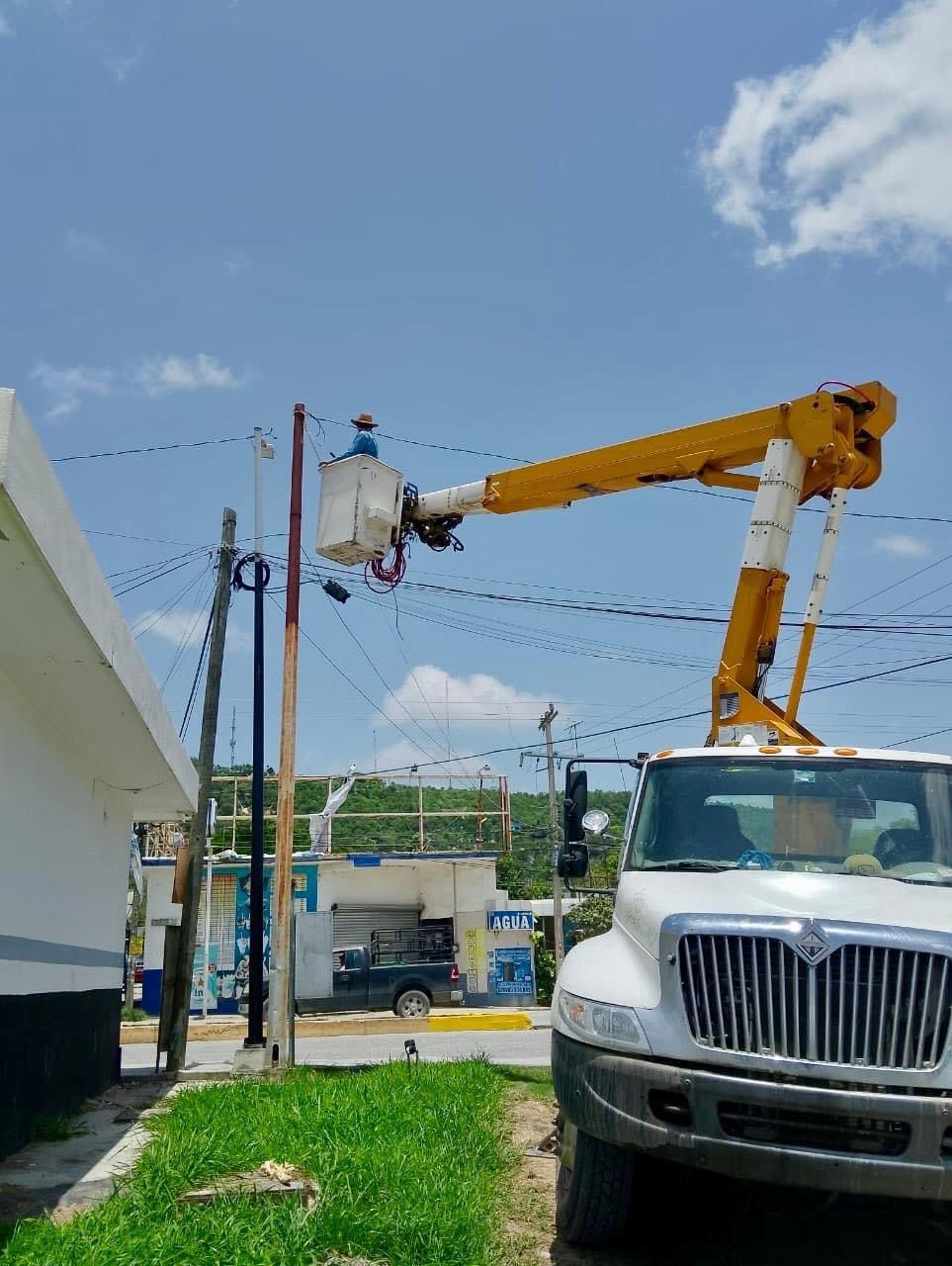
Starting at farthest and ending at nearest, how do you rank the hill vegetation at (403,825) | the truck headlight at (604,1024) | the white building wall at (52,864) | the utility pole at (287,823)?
the hill vegetation at (403,825)
the utility pole at (287,823)
the white building wall at (52,864)
the truck headlight at (604,1024)

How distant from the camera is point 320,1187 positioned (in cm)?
583

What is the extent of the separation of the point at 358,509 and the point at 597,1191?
7.94m

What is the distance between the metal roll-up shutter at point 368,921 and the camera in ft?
108

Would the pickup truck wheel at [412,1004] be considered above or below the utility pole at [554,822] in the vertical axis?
below


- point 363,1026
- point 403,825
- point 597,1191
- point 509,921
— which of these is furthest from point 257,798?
point 403,825

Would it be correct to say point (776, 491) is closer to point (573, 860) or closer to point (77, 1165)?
point (573, 860)

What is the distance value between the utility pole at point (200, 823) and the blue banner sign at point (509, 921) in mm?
14890

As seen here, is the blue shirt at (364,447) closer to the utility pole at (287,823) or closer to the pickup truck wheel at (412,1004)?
the utility pole at (287,823)

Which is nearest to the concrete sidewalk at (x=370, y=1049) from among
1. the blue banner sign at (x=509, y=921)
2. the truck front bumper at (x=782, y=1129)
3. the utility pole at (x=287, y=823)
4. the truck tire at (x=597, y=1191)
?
the utility pole at (x=287, y=823)

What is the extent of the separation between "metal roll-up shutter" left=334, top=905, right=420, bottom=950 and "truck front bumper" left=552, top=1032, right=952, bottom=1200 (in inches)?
1137

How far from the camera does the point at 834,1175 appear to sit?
4.36 meters

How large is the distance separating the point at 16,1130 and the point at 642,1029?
5783mm

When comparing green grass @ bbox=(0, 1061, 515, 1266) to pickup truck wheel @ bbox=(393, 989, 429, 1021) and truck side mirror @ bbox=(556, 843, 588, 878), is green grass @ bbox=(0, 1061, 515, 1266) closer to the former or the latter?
truck side mirror @ bbox=(556, 843, 588, 878)

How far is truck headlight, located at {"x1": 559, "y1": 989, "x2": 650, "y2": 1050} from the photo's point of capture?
15.8 feet
